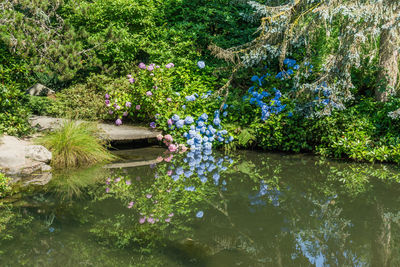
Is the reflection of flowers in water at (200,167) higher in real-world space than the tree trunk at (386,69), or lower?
lower

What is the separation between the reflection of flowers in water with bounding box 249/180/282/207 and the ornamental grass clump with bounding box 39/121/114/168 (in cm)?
294

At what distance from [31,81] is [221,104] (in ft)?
17.5

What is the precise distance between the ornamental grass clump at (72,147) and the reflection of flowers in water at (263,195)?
9.64 feet

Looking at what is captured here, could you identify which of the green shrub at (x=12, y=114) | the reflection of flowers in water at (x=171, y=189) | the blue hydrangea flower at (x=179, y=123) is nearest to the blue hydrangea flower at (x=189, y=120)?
the blue hydrangea flower at (x=179, y=123)

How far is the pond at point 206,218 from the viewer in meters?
3.26

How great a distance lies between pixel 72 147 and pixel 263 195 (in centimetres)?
333

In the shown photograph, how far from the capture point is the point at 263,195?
4934 millimetres

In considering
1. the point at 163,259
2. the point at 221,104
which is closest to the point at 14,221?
the point at 163,259

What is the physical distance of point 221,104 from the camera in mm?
8258

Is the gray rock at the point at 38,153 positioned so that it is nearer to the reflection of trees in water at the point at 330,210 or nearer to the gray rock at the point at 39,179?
the gray rock at the point at 39,179

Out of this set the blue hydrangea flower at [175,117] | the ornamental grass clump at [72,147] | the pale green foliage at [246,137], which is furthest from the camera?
the blue hydrangea flower at [175,117]

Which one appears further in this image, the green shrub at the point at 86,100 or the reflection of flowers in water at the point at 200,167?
the green shrub at the point at 86,100

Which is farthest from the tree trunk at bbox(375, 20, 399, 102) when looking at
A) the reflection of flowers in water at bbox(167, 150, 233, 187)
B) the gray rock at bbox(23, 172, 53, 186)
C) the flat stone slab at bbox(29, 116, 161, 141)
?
the gray rock at bbox(23, 172, 53, 186)

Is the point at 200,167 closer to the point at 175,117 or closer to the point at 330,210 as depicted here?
the point at 175,117
